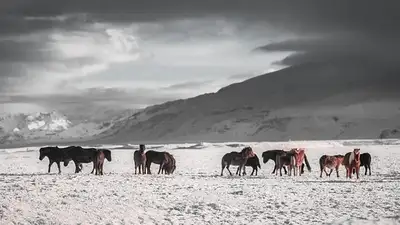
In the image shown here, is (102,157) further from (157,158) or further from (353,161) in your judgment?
(353,161)

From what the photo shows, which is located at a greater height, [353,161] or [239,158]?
[239,158]

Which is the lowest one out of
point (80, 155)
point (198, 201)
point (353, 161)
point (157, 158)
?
point (198, 201)

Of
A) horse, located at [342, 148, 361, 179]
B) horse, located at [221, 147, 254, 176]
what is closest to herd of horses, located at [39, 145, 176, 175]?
horse, located at [221, 147, 254, 176]

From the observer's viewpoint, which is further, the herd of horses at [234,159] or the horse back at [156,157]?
the horse back at [156,157]

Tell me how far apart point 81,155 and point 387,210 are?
17.8 meters

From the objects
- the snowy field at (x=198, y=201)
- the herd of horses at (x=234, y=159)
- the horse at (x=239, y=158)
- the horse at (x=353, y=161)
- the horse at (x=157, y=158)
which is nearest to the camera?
the snowy field at (x=198, y=201)

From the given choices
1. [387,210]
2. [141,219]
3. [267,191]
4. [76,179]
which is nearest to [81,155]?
[76,179]

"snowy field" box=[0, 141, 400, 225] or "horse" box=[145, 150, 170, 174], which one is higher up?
"horse" box=[145, 150, 170, 174]

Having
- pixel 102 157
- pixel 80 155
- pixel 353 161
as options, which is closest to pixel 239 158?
pixel 353 161

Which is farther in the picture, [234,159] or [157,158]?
[157,158]

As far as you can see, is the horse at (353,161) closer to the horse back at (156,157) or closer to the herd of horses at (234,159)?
the herd of horses at (234,159)

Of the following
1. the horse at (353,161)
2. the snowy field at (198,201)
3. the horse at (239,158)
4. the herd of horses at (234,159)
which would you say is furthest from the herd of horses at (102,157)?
the horse at (353,161)

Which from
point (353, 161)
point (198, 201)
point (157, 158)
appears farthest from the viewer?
point (157, 158)

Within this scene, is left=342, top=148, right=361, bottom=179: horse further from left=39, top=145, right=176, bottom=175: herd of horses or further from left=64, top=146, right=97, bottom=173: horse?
left=64, top=146, right=97, bottom=173: horse
